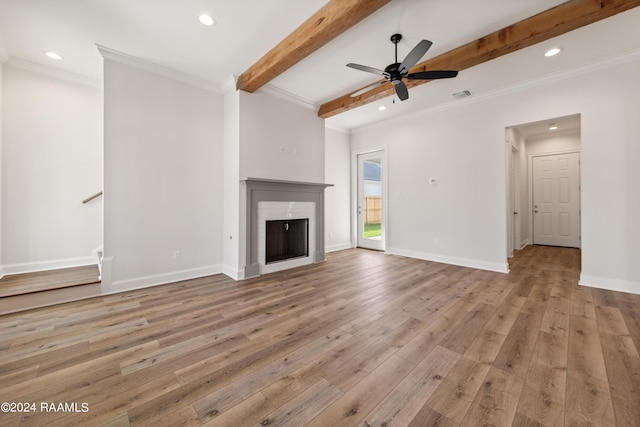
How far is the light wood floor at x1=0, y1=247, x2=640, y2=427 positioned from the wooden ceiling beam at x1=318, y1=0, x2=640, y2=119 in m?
2.79

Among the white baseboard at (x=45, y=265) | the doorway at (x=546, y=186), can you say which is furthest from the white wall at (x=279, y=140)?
the doorway at (x=546, y=186)

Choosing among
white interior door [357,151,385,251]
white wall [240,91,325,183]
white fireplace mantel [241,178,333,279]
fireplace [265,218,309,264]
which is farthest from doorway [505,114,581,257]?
fireplace [265,218,309,264]

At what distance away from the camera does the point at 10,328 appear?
224 centimetres

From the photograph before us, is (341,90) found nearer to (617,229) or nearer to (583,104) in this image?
(583,104)

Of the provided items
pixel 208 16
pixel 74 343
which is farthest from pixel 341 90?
pixel 74 343

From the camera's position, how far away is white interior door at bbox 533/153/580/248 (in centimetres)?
588

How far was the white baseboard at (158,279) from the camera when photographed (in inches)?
123

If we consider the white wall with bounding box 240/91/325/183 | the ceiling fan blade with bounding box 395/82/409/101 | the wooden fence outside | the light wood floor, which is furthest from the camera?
the wooden fence outside

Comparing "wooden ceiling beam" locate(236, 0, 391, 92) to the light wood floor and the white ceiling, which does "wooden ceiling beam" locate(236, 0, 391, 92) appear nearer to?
the white ceiling

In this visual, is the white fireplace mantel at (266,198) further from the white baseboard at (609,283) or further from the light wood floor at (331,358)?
the white baseboard at (609,283)

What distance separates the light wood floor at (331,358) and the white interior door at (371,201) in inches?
111

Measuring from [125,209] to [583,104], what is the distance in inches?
249

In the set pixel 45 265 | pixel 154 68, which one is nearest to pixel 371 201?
pixel 154 68

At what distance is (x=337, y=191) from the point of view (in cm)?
601
